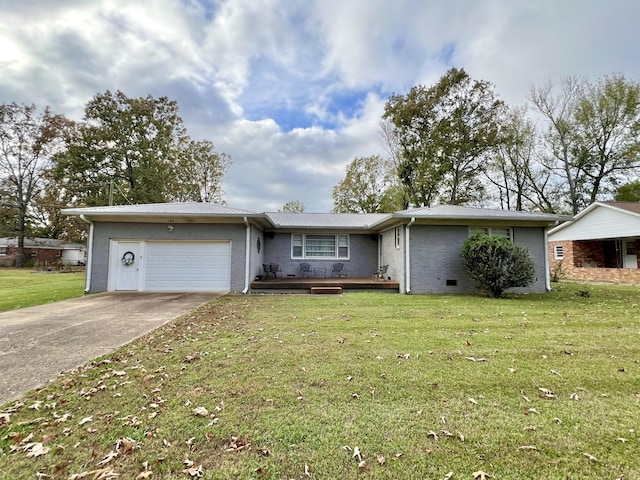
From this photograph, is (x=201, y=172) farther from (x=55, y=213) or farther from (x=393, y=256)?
(x=393, y=256)

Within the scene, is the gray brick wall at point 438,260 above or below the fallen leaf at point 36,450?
above

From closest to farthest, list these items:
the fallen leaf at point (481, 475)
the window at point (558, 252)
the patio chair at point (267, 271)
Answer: the fallen leaf at point (481, 475) → the patio chair at point (267, 271) → the window at point (558, 252)

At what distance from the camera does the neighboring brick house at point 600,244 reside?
15.9m

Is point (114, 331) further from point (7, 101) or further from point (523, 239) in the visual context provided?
point (7, 101)

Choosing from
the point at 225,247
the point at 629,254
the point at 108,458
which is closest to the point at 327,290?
the point at 225,247

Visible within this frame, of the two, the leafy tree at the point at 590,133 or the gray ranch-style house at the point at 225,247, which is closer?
the gray ranch-style house at the point at 225,247

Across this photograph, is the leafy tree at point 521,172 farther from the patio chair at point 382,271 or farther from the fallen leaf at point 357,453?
the fallen leaf at point 357,453

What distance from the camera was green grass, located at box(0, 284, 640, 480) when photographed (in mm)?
2121

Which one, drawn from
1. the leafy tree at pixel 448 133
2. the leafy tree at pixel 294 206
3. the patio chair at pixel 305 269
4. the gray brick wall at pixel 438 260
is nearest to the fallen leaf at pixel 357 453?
the gray brick wall at pixel 438 260

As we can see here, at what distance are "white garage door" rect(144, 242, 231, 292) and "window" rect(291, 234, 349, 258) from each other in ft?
11.8

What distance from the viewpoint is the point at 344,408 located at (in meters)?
2.86

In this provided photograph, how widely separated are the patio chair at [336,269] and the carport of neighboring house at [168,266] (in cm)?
470

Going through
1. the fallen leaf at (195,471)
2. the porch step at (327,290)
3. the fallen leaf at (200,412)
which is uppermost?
the porch step at (327,290)

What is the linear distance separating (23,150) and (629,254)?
4960cm
